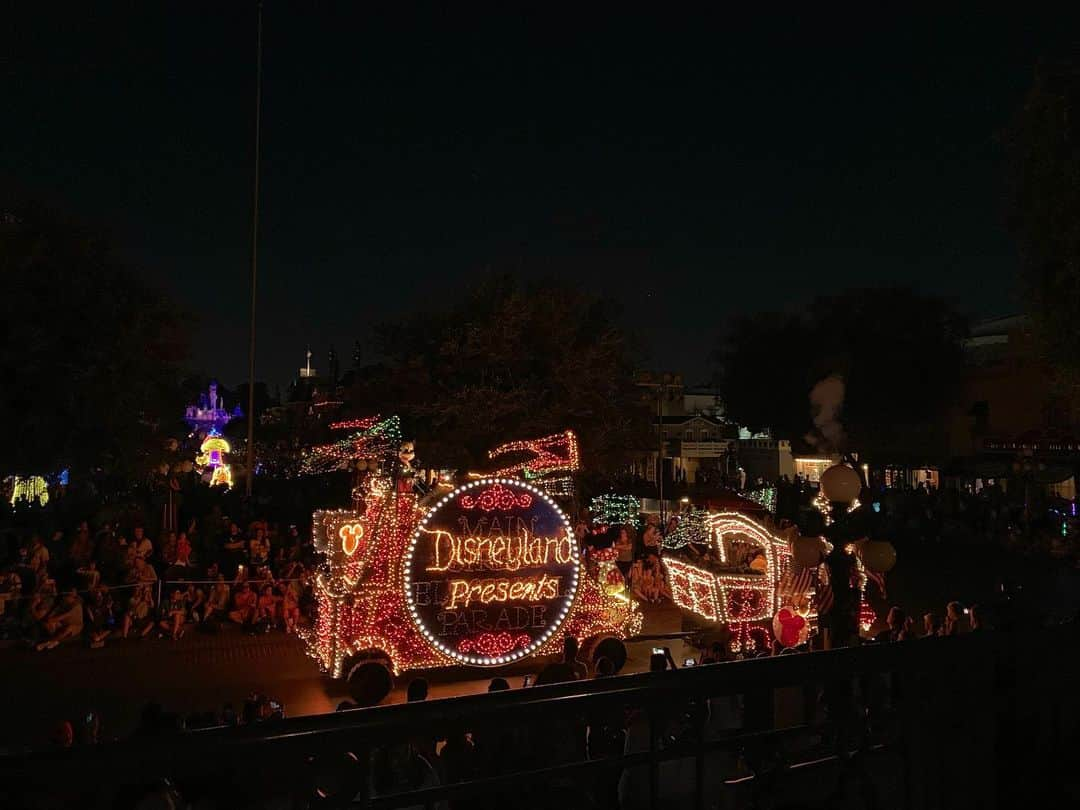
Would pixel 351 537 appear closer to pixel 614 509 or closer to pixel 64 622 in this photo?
pixel 64 622

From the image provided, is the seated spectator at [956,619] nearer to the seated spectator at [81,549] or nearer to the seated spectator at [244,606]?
the seated spectator at [244,606]

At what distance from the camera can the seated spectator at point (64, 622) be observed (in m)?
12.9

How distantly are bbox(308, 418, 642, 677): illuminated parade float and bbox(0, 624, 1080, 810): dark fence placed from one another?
740 cm

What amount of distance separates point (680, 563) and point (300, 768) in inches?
449

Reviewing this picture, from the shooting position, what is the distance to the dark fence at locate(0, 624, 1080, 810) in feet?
7.55

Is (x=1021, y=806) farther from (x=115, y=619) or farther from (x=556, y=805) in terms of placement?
(x=115, y=619)

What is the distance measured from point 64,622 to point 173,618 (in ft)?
4.91

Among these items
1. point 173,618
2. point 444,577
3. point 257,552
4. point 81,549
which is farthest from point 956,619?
point 81,549

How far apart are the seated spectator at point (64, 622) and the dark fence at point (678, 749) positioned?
10894 mm

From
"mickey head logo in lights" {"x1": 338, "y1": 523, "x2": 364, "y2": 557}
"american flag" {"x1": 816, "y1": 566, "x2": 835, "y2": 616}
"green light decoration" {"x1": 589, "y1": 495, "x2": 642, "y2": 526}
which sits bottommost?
"american flag" {"x1": 816, "y1": 566, "x2": 835, "y2": 616}

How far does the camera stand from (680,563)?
44.2ft

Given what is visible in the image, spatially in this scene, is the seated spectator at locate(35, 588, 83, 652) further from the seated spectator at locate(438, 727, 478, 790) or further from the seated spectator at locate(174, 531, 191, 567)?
the seated spectator at locate(438, 727, 478, 790)

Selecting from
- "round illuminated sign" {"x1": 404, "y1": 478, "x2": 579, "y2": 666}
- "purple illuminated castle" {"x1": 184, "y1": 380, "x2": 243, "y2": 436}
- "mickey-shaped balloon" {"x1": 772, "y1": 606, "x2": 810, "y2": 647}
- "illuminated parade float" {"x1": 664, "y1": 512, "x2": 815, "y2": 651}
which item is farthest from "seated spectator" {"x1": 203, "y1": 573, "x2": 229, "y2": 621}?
"purple illuminated castle" {"x1": 184, "y1": 380, "x2": 243, "y2": 436}

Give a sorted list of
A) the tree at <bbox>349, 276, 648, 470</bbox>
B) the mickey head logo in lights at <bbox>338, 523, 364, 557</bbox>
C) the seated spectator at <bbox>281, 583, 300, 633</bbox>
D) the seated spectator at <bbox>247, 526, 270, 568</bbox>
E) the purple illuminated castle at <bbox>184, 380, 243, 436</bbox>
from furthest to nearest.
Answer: the purple illuminated castle at <bbox>184, 380, 243, 436</bbox> → the tree at <bbox>349, 276, 648, 470</bbox> → the seated spectator at <bbox>247, 526, 270, 568</bbox> → the seated spectator at <bbox>281, 583, 300, 633</bbox> → the mickey head logo in lights at <bbox>338, 523, 364, 557</bbox>
